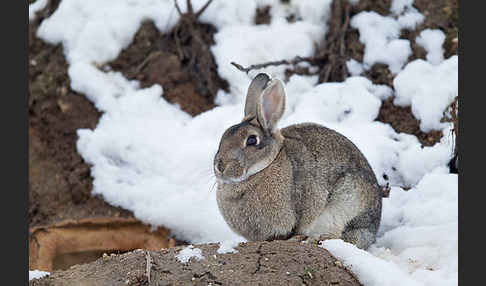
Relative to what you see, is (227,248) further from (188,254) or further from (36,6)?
(36,6)

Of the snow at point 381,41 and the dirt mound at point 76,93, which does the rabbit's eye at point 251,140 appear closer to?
the dirt mound at point 76,93

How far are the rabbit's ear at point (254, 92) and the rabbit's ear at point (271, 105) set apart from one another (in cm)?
12

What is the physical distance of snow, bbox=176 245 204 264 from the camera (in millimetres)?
3992

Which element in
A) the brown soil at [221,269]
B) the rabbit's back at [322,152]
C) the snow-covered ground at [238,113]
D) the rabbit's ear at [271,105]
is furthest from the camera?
the snow-covered ground at [238,113]

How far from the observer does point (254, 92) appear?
16.8 ft

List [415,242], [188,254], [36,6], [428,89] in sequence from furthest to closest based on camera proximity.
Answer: [36,6] → [428,89] → [415,242] → [188,254]

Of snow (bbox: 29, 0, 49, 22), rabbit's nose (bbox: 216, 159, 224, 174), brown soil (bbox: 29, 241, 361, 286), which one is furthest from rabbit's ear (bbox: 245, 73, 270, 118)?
snow (bbox: 29, 0, 49, 22)

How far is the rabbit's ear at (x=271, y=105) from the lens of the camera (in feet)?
16.2

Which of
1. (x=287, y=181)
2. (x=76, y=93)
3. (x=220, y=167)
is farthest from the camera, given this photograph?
(x=76, y=93)

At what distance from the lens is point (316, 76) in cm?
732

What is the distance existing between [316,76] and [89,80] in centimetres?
256

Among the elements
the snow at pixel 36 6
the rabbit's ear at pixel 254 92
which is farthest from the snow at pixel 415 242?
the snow at pixel 36 6

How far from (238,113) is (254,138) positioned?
1954 millimetres

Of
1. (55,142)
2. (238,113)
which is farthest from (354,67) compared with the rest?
(55,142)
